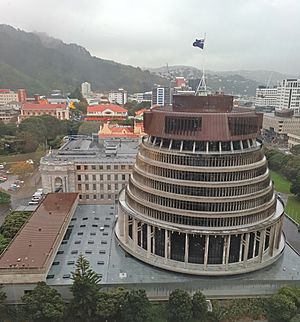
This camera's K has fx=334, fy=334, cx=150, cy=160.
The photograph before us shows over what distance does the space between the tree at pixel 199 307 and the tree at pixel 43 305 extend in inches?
791

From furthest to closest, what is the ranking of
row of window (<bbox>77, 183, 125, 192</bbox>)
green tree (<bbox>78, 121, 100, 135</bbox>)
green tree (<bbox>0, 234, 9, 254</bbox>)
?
green tree (<bbox>78, 121, 100, 135</bbox>), row of window (<bbox>77, 183, 125, 192</bbox>), green tree (<bbox>0, 234, 9, 254</bbox>)

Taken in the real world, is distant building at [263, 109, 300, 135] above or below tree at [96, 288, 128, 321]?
above

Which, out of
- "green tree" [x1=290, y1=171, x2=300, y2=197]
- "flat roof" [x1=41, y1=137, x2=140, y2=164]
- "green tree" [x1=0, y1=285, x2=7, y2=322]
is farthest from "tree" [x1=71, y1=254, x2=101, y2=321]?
"green tree" [x1=290, y1=171, x2=300, y2=197]

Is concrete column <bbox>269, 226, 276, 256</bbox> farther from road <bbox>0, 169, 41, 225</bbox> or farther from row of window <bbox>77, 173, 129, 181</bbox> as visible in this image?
road <bbox>0, 169, 41, 225</bbox>

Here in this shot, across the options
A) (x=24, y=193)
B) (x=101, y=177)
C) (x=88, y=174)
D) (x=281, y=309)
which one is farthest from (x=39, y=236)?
(x=24, y=193)

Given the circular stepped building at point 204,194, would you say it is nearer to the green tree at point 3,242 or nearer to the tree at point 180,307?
the tree at point 180,307

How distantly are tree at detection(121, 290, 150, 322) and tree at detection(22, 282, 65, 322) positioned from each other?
9450 mm

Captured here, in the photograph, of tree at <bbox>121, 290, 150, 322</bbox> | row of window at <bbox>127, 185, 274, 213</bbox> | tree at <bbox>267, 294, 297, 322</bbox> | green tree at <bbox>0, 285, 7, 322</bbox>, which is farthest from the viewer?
row of window at <bbox>127, 185, 274, 213</bbox>

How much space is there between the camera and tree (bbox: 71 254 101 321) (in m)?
49.6

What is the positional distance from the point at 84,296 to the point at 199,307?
17.7 m

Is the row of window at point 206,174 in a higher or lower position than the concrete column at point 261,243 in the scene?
higher

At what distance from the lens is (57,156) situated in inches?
3772

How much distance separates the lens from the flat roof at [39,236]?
56188mm

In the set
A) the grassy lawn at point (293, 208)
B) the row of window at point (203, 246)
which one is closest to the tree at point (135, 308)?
the row of window at point (203, 246)
